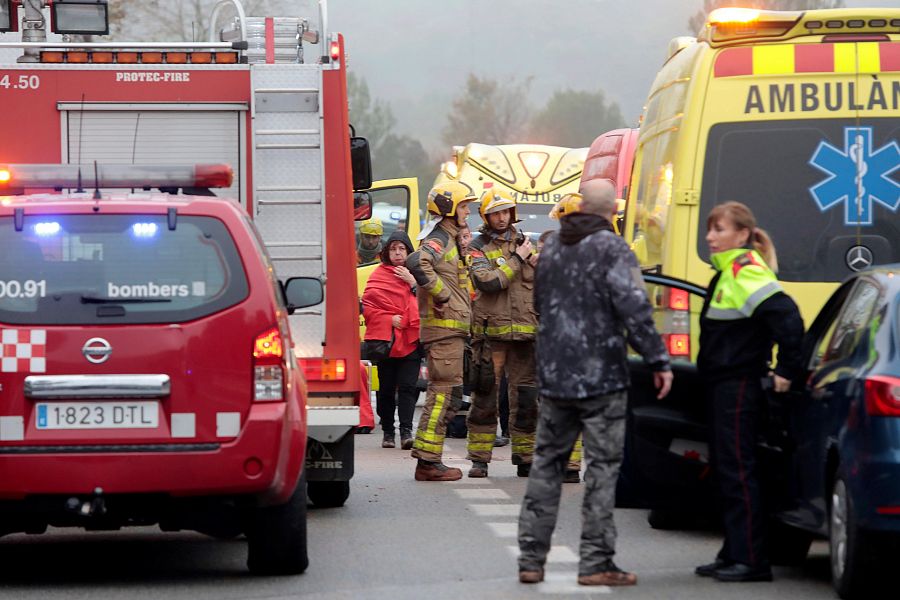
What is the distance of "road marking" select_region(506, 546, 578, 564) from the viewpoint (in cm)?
920

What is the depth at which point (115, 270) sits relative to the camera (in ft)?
26.7

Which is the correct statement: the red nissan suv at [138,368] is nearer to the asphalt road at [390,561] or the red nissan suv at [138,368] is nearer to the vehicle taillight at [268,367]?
the vehicle taillight at [268,367]

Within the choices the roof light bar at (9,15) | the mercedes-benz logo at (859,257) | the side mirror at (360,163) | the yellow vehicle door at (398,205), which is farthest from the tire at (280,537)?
the yellow vehicle door at (398,205)

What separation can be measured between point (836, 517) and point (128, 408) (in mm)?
2899

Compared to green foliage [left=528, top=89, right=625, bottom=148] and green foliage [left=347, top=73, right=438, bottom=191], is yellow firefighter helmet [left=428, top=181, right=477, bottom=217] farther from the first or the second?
green foliage [left=347, top=73, right=438, bottom=191]

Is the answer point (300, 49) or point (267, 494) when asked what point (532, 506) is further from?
point (300, 49)

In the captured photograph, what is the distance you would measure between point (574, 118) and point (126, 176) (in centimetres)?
14005

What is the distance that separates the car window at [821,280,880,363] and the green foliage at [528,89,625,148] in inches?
5249

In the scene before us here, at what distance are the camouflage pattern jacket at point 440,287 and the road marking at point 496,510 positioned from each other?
6.27ft

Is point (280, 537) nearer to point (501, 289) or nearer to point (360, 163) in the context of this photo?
point (360, 163)

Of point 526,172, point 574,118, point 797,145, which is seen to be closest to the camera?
point 797,145

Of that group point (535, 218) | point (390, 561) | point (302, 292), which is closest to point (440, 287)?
point (302, 292)

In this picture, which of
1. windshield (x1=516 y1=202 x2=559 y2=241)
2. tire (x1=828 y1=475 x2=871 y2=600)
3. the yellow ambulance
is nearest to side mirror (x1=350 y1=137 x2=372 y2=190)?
the yellow ambulance

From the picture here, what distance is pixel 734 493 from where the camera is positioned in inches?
335
